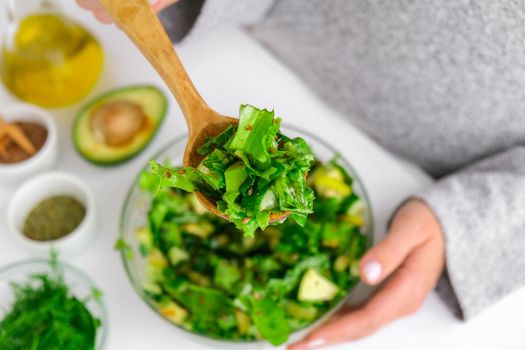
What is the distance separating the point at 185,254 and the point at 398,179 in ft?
1.35

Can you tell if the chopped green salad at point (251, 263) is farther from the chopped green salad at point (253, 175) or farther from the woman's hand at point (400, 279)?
the chopped green salad at point (253, 175)

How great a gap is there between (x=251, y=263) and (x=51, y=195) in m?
0.37

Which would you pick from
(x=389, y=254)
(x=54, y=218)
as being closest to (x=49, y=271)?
(x=54, y=218)

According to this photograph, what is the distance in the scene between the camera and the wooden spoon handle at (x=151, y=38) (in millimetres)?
730

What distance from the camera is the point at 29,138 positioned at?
1.07 m

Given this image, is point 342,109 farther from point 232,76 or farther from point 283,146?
point 283,146

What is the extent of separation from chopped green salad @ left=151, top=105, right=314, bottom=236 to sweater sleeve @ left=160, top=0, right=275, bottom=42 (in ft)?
1.30

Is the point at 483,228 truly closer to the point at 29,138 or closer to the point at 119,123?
the point at 119,123

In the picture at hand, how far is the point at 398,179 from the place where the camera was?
1115 mm

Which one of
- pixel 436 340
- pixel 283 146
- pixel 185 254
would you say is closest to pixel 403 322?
pixel 436 340

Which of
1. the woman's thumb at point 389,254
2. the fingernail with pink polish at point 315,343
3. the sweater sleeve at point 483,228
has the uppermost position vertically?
the woman's thumb at point 389,254

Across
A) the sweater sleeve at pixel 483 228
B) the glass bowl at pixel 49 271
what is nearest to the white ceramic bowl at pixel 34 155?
the glass bowl at pixel 49 271

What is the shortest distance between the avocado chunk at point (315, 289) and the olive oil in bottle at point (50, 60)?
1.82 ft

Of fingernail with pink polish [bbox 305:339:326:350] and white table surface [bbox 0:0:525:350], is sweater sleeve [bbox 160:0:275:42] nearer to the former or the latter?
white table surface [bbox 0:0:525:350]
